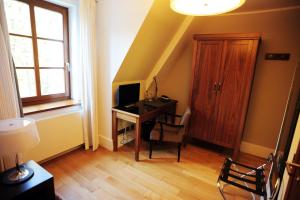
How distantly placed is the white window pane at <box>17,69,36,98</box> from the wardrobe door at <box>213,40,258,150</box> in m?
2.68

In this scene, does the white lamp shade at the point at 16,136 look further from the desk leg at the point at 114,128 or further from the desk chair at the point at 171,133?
the desk chair at the point at 171,133

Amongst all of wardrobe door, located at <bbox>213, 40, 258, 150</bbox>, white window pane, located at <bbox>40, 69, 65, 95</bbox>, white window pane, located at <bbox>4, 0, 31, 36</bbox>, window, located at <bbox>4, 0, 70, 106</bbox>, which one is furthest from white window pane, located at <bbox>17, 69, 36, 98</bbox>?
wardrobe door, located at <bbox>213, 40, 258, 150</bbox>

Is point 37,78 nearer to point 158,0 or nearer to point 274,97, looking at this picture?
point 158,0

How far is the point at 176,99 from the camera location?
3.52 metres

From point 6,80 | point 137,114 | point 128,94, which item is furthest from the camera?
point 128,94

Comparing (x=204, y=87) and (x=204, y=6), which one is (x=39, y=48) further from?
(x=204, y=87)

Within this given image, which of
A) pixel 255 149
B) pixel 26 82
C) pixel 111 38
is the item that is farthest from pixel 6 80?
pixel 255 149

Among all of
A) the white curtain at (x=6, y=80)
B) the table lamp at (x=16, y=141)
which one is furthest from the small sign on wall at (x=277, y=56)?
the white curtain at (x=6, y=80)

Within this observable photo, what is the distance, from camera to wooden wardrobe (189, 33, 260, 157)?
2.32 meters

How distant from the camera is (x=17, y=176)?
4.71 ft

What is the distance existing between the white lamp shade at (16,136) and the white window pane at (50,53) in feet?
4.27

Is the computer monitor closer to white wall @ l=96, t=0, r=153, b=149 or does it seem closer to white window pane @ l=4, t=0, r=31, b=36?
white wall @ l=96, t=0, r=153, b=149

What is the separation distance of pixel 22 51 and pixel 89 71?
2.73 feet

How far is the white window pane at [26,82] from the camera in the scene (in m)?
2.16
